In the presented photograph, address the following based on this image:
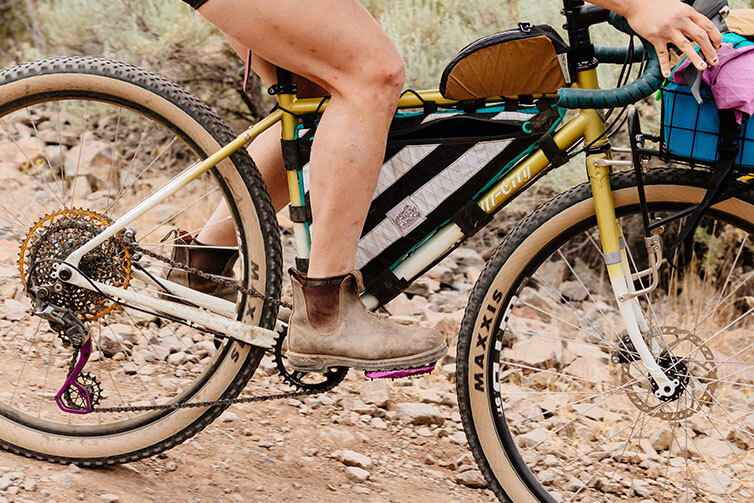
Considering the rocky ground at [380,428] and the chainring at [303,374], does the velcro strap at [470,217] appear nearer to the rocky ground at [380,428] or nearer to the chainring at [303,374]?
the rocky ground at [380,428]

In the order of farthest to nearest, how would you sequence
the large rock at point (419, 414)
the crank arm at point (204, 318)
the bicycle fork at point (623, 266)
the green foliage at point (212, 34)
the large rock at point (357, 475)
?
the green foliage at point (212, 34) < the large rock at point (419, 414) < the large rock at point (357, 475) < the crank arm at point (204, 318) < the bicycle fork at point (623, 266)

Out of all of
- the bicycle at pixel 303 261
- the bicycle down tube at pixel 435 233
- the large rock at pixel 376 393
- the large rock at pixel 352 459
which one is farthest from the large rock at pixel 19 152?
the large rock at pixel 352 459

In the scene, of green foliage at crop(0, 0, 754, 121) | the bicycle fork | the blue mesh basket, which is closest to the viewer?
the blue mesh basket

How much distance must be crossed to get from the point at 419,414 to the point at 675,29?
193cm

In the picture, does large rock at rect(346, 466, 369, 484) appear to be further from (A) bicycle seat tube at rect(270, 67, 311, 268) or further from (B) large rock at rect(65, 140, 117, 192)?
(B) large rock at rect(65, 140, 117, 192)

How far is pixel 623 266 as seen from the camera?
7.23ft

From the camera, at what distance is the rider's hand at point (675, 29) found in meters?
1.74

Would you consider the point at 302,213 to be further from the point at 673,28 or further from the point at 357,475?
the point at 673,28

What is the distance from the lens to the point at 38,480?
232cm

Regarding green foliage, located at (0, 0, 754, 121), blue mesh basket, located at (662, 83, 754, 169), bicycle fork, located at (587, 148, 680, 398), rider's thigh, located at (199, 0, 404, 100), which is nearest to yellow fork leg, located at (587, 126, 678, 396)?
bicycle fork, located at (587, 148, 680, 398)

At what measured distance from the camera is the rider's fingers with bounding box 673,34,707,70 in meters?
1.73

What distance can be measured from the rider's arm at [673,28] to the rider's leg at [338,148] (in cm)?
63

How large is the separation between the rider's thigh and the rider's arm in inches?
24.7

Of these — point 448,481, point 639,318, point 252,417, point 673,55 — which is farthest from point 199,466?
point 673,55
